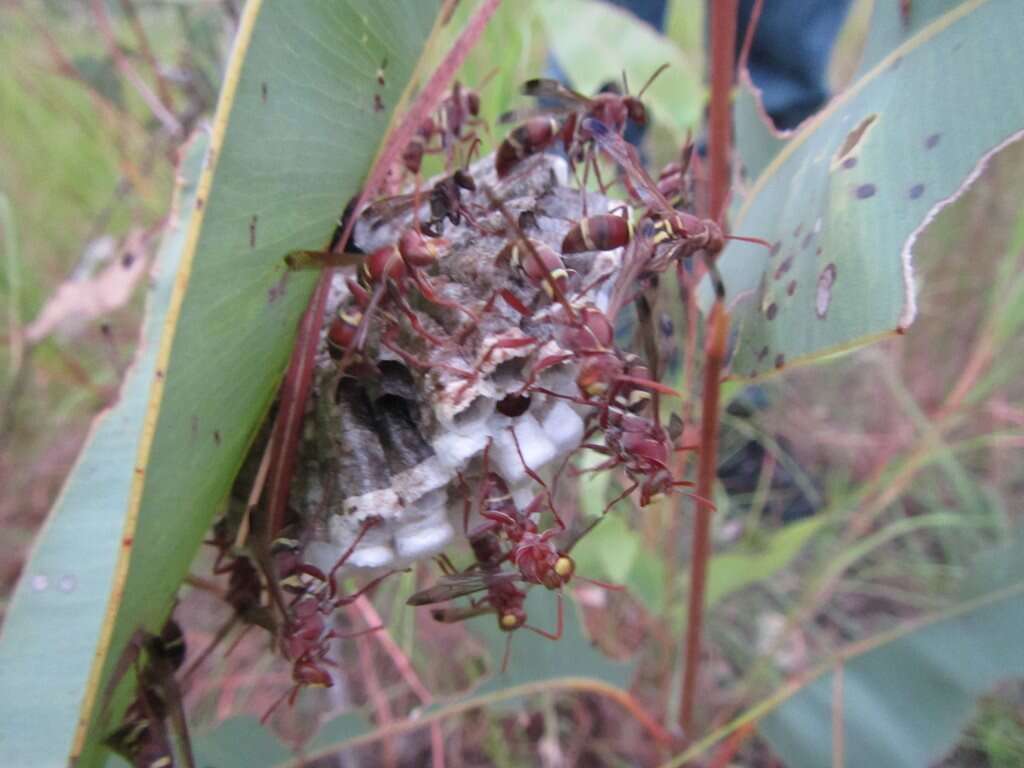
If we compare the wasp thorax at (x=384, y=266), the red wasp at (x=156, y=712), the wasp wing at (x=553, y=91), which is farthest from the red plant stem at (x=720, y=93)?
the red wasp at (x=156, y=712)

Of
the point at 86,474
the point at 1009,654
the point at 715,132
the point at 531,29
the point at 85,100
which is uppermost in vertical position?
the point at 85,100

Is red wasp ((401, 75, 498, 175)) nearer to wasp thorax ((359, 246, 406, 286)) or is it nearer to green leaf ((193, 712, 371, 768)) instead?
wasp thorax ((359, 246, 406, 286))

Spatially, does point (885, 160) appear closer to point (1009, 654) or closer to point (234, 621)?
point (234, 621)

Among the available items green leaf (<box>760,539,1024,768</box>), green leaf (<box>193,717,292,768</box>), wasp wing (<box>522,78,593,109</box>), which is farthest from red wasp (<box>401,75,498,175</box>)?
green leaf (<box>760,539,1024,768</box>)

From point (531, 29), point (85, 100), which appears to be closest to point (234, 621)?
point (531, 29)

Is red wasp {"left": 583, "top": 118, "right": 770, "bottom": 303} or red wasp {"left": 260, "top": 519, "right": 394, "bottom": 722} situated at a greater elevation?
red wasp {"left": 583, "top": 118, "right": 770, "bottom": 303}

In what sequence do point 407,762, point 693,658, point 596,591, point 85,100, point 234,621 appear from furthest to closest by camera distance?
point 85,100, point 596,591, point 407,762, point 693,658, point 234,621

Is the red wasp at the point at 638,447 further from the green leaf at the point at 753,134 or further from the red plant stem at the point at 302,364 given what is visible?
the green leaf at the point at 753,134
